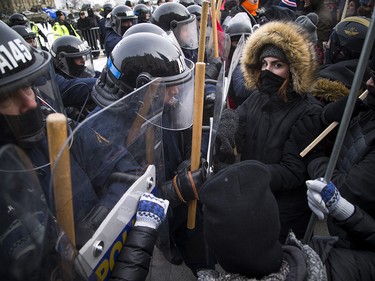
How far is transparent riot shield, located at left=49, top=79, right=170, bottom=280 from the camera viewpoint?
1033mm

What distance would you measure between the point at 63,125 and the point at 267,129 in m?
1.47

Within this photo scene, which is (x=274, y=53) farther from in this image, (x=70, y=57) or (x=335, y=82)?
(x=70, y=57)

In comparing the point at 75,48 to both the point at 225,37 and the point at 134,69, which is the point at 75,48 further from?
the point at 134,69

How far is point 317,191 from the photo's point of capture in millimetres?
1491

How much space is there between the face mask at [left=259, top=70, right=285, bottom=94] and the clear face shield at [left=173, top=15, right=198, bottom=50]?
2216mm

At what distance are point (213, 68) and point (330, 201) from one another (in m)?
2.55

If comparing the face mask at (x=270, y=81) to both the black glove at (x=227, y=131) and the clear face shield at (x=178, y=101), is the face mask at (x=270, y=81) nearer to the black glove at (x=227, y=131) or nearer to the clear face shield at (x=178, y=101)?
the black glove at (x=227, y=131)

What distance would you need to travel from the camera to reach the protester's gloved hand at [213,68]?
3615mm

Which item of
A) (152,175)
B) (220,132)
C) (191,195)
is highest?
(152,175)

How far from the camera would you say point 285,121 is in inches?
76.6

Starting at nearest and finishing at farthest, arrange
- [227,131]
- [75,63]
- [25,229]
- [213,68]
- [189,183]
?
1. [25,229]
2. [189,183]
3. [227,131]
4. [213,68]
5. [75,63]

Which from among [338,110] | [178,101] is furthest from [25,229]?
[338,110]

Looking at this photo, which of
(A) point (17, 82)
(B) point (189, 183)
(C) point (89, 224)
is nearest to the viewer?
(C) point (89, 224)

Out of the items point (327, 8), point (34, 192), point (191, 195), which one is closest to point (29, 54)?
point (34, 192)
